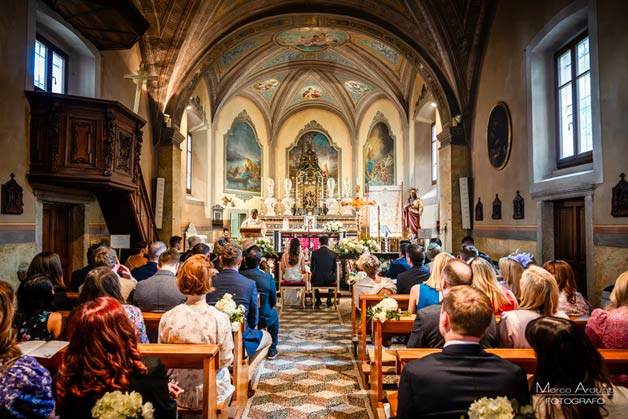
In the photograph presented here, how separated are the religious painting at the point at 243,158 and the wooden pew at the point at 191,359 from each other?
16890 mm

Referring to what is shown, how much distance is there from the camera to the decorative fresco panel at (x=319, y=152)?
75.5 feet

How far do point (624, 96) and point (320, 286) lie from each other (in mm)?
5892

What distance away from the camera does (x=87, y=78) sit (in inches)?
348

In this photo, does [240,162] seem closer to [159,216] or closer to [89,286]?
[159,216]

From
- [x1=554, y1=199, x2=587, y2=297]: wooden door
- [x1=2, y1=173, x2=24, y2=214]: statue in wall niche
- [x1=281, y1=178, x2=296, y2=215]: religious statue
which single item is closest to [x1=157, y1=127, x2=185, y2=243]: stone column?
[x1=2, y1=173, x2=24, y2=214]: statue in wall niche

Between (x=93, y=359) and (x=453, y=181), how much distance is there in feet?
36.4

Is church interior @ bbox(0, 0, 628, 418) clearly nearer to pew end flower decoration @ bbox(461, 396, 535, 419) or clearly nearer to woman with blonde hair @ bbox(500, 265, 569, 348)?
woman with blonde hair @ bbox(500, 265, 569, 348)

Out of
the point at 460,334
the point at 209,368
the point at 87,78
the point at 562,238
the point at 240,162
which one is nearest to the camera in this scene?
the point at 460,334

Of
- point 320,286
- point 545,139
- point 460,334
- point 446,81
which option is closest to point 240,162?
point 446,81

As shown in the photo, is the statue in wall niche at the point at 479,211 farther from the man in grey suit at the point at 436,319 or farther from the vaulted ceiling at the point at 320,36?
the man in grey suit at the point at 436,319

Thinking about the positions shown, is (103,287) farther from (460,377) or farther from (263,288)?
(263,288)

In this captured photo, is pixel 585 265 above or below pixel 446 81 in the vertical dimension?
below

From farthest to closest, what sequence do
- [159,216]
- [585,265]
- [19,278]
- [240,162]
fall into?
1. [240,162]
2. [159,216]
3. [585,265]
4. [19,278]

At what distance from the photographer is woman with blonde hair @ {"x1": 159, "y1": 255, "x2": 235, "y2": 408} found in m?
3.24
